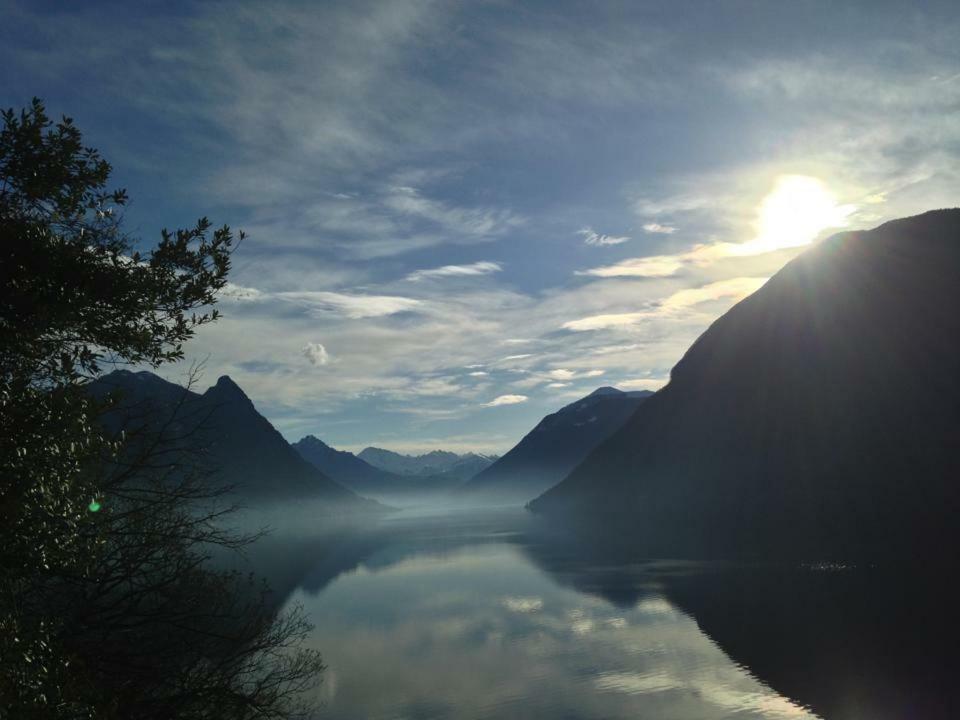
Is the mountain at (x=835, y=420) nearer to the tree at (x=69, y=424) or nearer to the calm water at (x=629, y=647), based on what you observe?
the calm water at (x=629, y=647)

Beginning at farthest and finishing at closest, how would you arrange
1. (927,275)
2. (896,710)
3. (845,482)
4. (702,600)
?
(927,275) → (845,482) → (702,600) → (896,710)

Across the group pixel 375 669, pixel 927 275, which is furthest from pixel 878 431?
pixel 375 669

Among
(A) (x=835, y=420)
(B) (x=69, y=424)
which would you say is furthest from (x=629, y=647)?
(A) (x=835, y=420)

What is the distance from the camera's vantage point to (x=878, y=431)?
130 m

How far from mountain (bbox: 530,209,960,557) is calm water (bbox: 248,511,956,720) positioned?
30748 mm

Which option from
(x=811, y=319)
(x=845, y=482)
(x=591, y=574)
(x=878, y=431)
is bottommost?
(x=591, y=574)

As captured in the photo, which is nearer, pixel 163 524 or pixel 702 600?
pixel 163 524

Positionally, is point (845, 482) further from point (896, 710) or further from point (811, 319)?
point (896, 710)

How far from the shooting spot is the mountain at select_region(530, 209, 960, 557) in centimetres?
11594

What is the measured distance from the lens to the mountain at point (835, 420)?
11594cm

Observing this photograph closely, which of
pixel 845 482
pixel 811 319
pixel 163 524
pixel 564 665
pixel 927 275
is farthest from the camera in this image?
pixel 811 319

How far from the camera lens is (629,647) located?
60.3 metres

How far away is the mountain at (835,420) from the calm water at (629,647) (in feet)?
101

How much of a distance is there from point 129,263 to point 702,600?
8423cm
